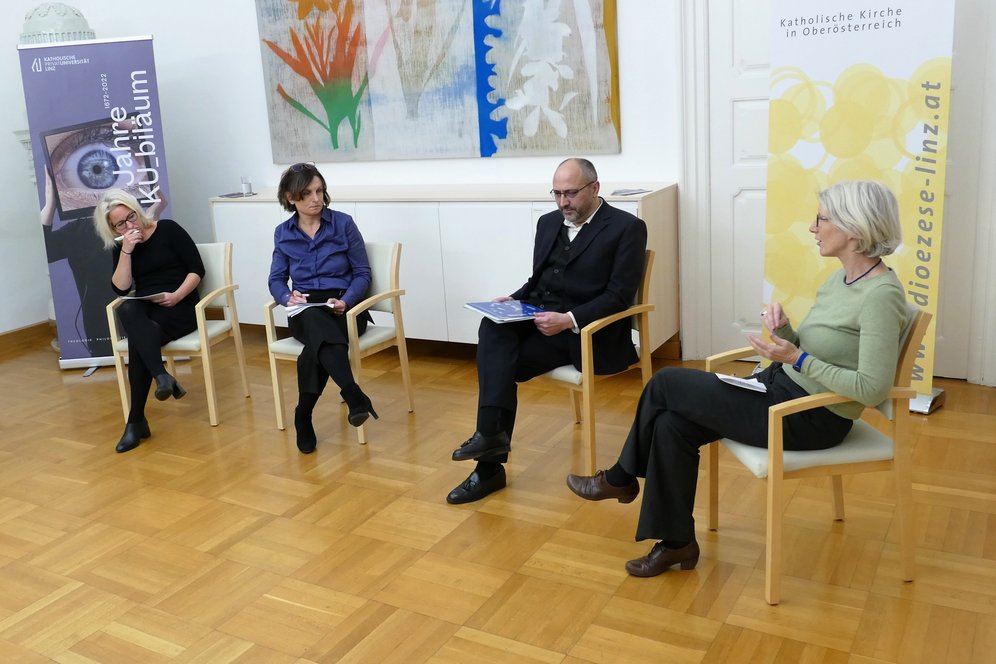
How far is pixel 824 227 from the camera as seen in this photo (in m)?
2.77

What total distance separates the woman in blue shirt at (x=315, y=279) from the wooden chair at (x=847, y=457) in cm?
203

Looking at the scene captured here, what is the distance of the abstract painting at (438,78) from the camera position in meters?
5.17

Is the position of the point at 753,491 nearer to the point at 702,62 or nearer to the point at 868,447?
the point at 868,447

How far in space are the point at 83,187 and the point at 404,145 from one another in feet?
6.53

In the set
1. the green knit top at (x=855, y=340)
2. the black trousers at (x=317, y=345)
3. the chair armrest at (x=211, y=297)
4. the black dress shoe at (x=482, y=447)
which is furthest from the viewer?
the chair armrest at (x=211, y=297)

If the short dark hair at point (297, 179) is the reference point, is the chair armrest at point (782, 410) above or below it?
below

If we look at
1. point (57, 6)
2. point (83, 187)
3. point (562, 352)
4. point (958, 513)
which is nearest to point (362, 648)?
point (562, 352)

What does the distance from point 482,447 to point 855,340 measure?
1.45 meters

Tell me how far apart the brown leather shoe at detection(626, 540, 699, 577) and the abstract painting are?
9.19ft

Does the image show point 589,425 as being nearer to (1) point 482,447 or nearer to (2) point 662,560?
(1) point 482,447

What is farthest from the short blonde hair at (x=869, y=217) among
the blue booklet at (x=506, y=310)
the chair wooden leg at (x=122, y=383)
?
the chair wooden leg at (x=122, y=383)

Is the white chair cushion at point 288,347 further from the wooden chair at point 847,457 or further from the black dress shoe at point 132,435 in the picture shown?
the wooden chair at point 847,457

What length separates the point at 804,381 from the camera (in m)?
2.84

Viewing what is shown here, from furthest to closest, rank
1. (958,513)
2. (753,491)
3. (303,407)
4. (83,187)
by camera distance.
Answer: (83,187) → (303,407) → (753,491) → (958,513)
